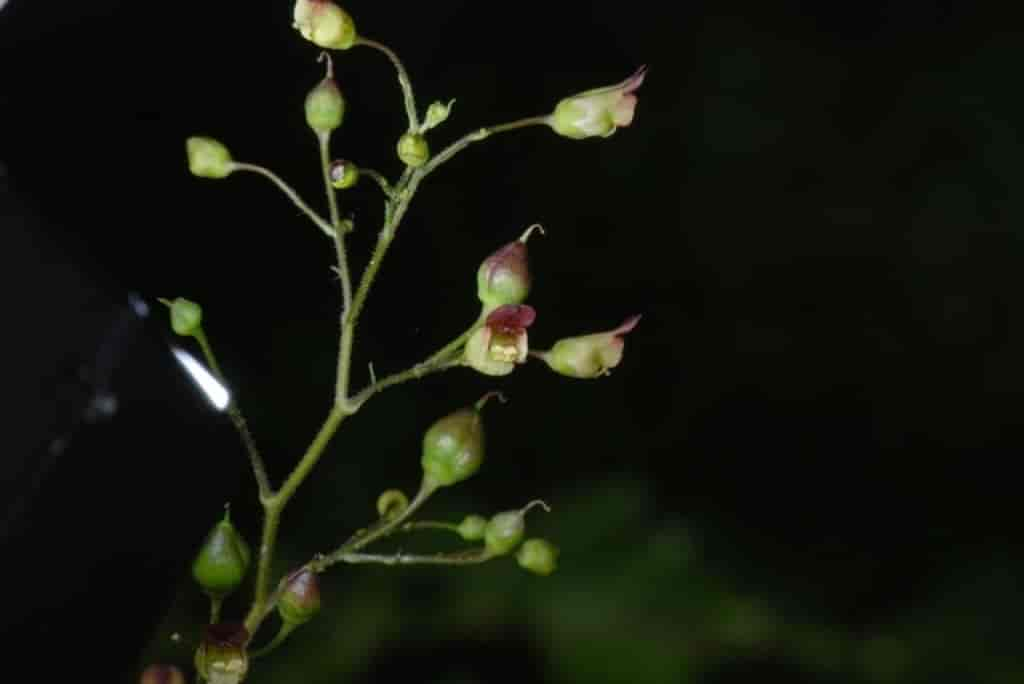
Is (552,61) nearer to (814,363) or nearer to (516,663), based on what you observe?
(814,363)

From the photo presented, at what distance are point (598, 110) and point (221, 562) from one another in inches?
8.3

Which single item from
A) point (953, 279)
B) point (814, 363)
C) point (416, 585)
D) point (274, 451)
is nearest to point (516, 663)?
point (416, 585)

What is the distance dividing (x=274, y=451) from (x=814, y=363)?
37cm

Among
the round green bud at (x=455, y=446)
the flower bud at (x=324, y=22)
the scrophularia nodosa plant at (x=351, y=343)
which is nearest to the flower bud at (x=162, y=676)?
the scrophularia nodosa plant at (x=351, y=343)

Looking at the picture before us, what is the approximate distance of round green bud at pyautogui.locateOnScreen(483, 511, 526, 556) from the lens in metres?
0.56

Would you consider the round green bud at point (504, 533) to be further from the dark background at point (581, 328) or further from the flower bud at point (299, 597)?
the dark background at point (581, 328)

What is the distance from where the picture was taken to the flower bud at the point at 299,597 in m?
0.51

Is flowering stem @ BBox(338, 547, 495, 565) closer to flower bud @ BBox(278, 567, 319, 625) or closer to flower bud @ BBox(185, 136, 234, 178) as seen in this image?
flower bud @ BBox(278, 567, 319, 625)

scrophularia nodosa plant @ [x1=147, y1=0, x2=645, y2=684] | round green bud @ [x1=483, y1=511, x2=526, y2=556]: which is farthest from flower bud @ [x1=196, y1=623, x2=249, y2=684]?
round green bud @ [x1=483, y1=511, x2=526, y2=556]

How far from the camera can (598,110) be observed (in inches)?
20.7

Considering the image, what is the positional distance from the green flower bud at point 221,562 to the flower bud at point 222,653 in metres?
0.03

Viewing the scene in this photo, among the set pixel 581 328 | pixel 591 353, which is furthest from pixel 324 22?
Result: pixel 581 328

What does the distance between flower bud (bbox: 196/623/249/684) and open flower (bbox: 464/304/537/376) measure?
0.12 meters

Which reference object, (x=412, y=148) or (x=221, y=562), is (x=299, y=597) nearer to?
(x=221, y=562)
